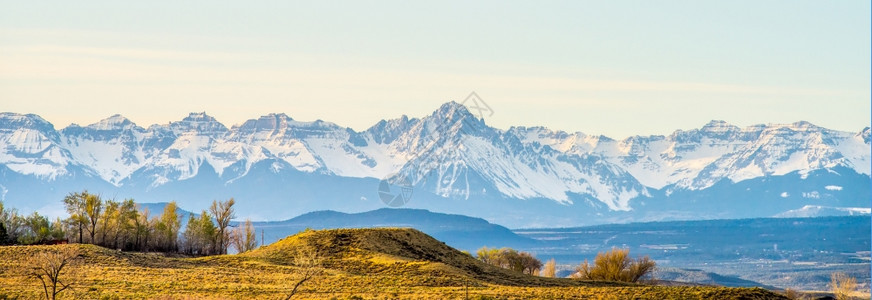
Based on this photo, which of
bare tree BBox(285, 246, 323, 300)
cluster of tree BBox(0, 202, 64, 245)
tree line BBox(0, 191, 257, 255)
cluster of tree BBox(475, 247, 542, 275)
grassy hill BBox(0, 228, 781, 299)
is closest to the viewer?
grassy hill BBox(0, 228, 781, 299)

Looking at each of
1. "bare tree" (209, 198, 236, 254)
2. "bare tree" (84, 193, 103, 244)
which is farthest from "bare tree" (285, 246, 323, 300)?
"bare tree" (84, 193, 103, 244)

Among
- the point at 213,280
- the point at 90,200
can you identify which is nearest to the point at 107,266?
the point at 213,280

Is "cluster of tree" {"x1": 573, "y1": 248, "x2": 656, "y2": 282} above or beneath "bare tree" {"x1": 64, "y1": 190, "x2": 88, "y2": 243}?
beneath

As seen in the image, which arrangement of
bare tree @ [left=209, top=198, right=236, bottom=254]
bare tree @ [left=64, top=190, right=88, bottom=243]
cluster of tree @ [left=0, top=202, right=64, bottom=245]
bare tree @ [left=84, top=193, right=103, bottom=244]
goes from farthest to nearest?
bare tree @ [left=209, top=198, right=236, bottom=254]
bare tree @ [left=64, top=190, right=88, bottom=243]
bare tree @ [left=84, top=193, right=103, bottom=244]
cluster of tree @ [left=0, top=202, right=64, bottom=245]

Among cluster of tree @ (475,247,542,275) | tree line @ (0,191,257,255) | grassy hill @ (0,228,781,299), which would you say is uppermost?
tree line @ (0,191,257,255)

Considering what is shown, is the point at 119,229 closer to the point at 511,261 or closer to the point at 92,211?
the point at 92,211

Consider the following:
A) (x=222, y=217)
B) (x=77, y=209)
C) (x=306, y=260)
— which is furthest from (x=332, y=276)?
(x=77, y=209)

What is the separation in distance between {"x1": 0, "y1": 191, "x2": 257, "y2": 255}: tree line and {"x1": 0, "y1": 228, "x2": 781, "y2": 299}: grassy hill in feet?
74.2

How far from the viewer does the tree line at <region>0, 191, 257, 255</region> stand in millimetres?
153375

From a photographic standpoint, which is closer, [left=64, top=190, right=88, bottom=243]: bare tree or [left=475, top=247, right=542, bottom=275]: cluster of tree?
[left=64, top=190, right=88, bottom=243]: bare tree

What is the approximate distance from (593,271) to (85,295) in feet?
237

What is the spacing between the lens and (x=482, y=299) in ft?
308

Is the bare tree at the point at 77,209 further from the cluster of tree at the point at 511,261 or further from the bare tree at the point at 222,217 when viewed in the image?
the cluster of tree at the point at 511,261

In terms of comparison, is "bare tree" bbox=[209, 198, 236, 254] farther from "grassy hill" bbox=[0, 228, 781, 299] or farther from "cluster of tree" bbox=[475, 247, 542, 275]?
"cluster of tree" bbox=[475, 247, 542, 275]
